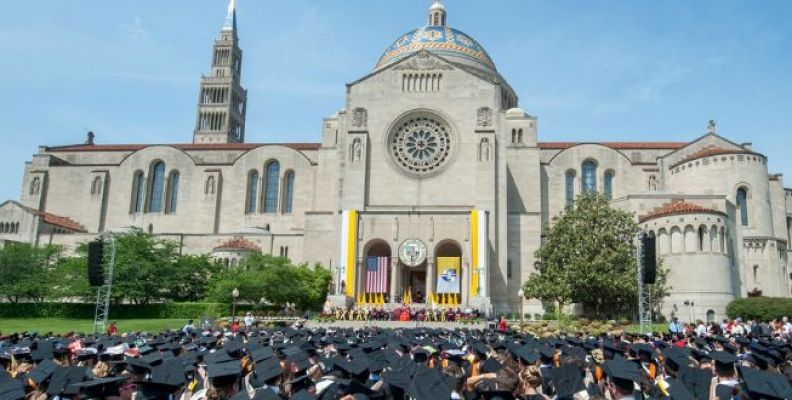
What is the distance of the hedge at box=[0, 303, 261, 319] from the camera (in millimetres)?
43094

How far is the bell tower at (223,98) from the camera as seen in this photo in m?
93.3

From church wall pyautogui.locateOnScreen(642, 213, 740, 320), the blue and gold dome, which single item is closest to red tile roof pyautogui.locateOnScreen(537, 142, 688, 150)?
the blue and gold dome

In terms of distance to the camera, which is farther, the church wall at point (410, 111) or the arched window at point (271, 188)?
the arched window at point (271, 188)

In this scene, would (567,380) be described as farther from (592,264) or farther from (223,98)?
(223,98)

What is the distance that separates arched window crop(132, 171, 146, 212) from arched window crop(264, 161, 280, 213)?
40.7ft

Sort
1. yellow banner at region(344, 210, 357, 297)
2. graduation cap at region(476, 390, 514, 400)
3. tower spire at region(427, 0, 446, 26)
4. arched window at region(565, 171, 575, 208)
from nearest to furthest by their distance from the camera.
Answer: graduation cap at region(476, 390, 514, 400)
yellow banner at region(344, 210, 357, 297)
arched window at region(565, 171, 575, 208)
tower spire at region(427, 0, 446, 26)

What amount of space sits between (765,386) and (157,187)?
6172 centimetres

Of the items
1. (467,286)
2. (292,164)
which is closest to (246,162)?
(292,164)

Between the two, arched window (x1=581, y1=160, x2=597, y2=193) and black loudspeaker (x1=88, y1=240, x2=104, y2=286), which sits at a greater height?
arched window (x1=581, y1=160, x2=597, y2=193)

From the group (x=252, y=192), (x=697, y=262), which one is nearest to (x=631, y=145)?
(x=697, y=262)

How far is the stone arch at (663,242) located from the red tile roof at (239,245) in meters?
31.1

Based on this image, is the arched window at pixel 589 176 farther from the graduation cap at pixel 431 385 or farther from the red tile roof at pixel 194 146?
the graduation cap at pixel 431 385

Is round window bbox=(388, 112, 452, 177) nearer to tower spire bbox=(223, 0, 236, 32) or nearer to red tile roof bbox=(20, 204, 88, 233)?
red tile roof bbox=(20, 204, 88, 233)

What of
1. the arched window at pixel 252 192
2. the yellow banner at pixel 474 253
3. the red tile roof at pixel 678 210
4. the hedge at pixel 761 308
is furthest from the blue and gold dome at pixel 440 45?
the hedge at pixel 761 308
